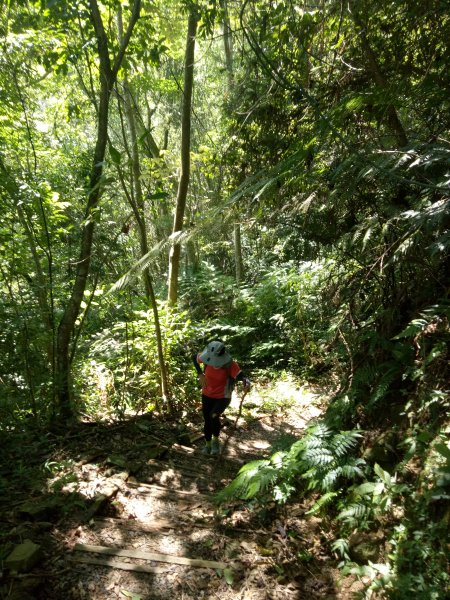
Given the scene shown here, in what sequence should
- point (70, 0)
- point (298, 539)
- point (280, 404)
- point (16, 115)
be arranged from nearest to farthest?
point (298, 539) → point (70, 0) → point (16, 115) → point (280, 404)

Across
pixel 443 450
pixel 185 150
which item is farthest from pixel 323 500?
pixel 185 150

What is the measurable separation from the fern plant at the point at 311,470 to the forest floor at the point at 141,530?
8.2 inches

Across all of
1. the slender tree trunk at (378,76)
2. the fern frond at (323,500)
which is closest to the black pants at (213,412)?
the fern frond at (323,500)

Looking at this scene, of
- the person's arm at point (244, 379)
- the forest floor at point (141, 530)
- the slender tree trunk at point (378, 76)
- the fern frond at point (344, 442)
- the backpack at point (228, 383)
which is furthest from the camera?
the backpack at point (228, 383)

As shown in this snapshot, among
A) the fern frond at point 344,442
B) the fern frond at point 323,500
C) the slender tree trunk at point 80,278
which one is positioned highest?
the slender tree trunk at point 80,278

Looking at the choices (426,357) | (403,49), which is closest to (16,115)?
(403,49)

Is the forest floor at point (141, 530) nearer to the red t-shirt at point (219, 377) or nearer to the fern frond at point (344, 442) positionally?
the fern frond at point (344, 442)

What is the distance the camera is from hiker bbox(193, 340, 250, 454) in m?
5.30

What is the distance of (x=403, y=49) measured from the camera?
4.51m

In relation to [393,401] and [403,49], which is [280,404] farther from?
[403,49]

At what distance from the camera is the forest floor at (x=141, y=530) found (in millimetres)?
2654

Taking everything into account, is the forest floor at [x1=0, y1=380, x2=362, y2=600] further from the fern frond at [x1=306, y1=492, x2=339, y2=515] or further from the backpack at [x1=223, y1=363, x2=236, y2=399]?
the backpack at [x1=223, y1=363, x2=236, y2=399]

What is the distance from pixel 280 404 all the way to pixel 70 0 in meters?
6.65

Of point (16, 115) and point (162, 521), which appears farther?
point (16, 115)
